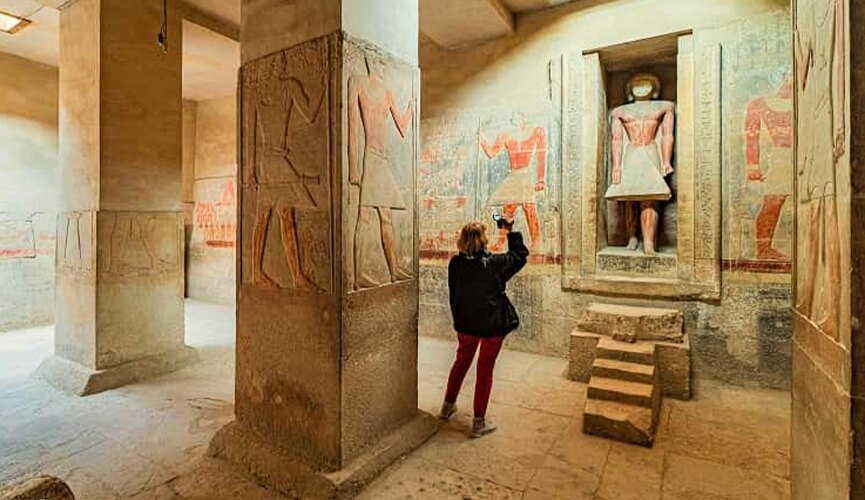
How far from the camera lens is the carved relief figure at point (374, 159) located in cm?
278

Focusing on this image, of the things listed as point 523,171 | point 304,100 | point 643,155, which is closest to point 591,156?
point 643,155

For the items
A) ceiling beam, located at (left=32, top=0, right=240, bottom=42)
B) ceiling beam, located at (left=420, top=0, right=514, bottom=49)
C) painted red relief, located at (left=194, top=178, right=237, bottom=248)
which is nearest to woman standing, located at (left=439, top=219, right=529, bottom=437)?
ceiling beam, located at (left=420, top=0, right=514, bottom=49)

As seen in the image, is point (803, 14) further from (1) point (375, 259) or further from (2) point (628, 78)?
(2) point (628, 78)

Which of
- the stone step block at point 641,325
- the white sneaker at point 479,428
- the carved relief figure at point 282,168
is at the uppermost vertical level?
the carved relief figure at point 282,168

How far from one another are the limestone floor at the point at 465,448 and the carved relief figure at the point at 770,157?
5.03 ft

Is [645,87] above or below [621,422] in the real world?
above

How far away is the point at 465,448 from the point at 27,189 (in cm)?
773

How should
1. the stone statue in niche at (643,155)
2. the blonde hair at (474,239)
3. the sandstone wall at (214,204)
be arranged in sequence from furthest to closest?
the sandstone wall at (214,204) < the stone statue in niche at (643,155) < the blonde hair at (474,239)

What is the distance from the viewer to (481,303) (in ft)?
10.9

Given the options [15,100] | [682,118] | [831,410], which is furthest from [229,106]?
[831,410]

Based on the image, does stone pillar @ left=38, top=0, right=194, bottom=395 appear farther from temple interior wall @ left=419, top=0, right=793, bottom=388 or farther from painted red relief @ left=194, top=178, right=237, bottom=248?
painted red relief @ left=194, top=178, right=237, bottom=248

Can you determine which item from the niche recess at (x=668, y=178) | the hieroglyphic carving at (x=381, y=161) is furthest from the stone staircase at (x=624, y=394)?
the hieroglyphic carving at (x=381, y=161)

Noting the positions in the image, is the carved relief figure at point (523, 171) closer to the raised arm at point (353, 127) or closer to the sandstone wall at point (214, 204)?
the raised arm at point (353, 127)

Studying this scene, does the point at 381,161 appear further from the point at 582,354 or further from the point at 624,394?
the point at 582,354
